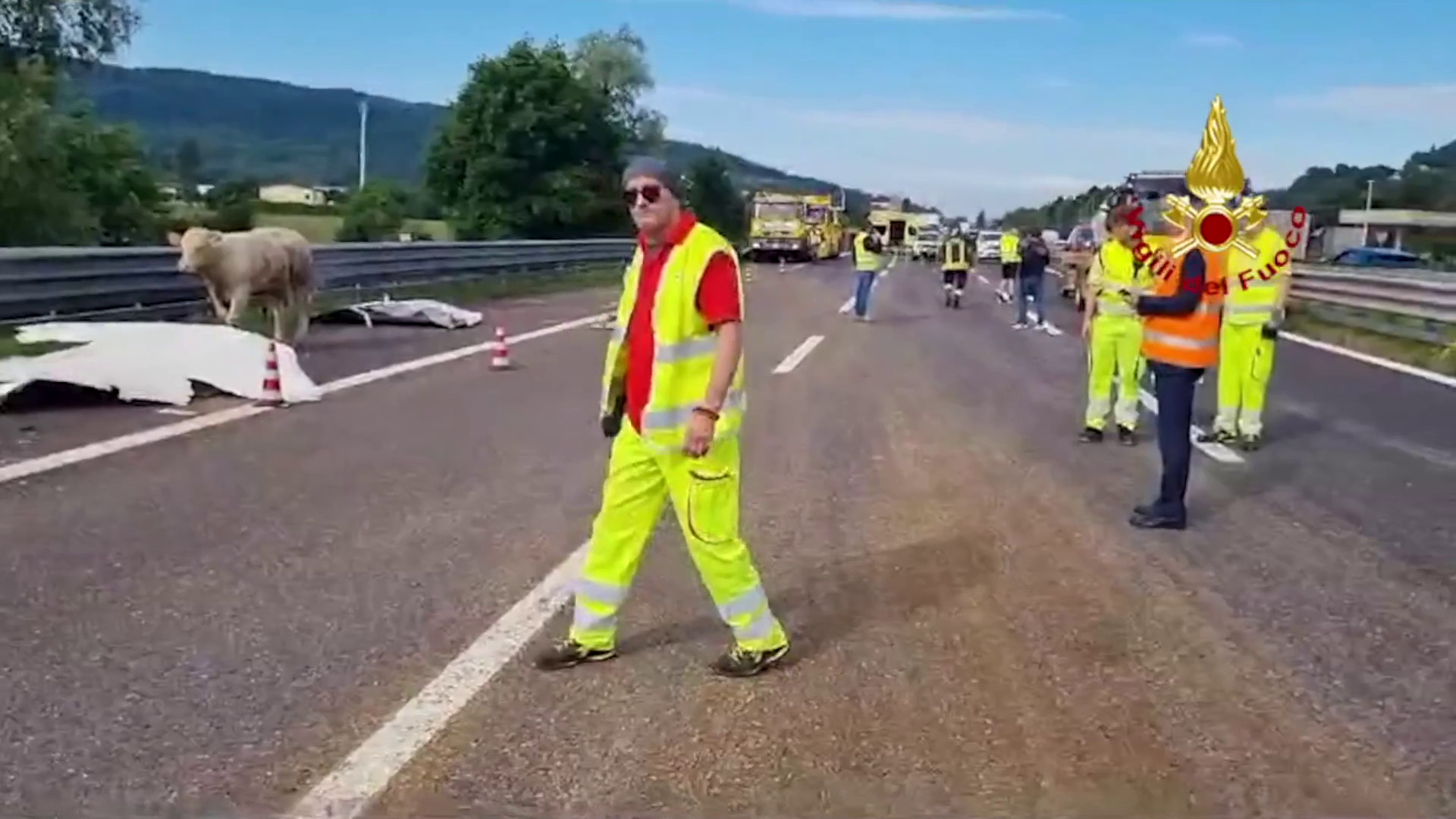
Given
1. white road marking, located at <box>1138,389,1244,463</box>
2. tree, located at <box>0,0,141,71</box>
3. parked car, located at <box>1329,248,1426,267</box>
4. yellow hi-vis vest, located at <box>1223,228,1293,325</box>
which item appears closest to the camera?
white road marking, located at <box>1138,389,1244,463</box>

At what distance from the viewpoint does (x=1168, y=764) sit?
471 cm

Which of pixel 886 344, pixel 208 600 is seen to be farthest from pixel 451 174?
pixel 208 600

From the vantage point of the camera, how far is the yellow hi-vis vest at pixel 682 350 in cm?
526

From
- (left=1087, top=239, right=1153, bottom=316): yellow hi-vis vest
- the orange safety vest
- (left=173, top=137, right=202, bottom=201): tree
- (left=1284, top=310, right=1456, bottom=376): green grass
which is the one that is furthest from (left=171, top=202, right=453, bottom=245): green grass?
the orange safety vest

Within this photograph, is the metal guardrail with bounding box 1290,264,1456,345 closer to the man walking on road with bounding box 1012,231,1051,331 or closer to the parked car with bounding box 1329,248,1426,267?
the man walking on road with bounding box 1012,231,1051,331

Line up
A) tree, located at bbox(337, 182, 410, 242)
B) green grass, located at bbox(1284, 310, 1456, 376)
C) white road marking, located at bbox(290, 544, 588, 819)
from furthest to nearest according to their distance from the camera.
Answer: tree, located at bbox(337, 182, 410, 242) → green grass, located at bbox(1284, 310, 1456, 376) → white road marking, located at bbox(290, 544, 588, 819)

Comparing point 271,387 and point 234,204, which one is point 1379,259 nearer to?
point 234,204

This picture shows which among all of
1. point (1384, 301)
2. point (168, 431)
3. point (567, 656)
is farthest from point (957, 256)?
point (567, 656)

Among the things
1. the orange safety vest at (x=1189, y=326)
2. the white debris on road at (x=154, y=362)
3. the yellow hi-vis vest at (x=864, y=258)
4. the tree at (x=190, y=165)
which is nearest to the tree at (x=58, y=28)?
the yellow hi-vis vest at (x=864, y=258)

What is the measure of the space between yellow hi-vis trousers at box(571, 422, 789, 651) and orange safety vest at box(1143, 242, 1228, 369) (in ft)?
11.6

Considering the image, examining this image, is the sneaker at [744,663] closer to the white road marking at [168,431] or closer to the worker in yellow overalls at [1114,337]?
the white road marking at [168,431]

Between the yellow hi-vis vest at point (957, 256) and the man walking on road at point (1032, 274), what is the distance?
224 inches

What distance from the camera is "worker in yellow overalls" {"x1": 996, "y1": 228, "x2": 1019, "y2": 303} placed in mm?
30959

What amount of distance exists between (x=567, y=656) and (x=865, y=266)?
2098 centimetres
